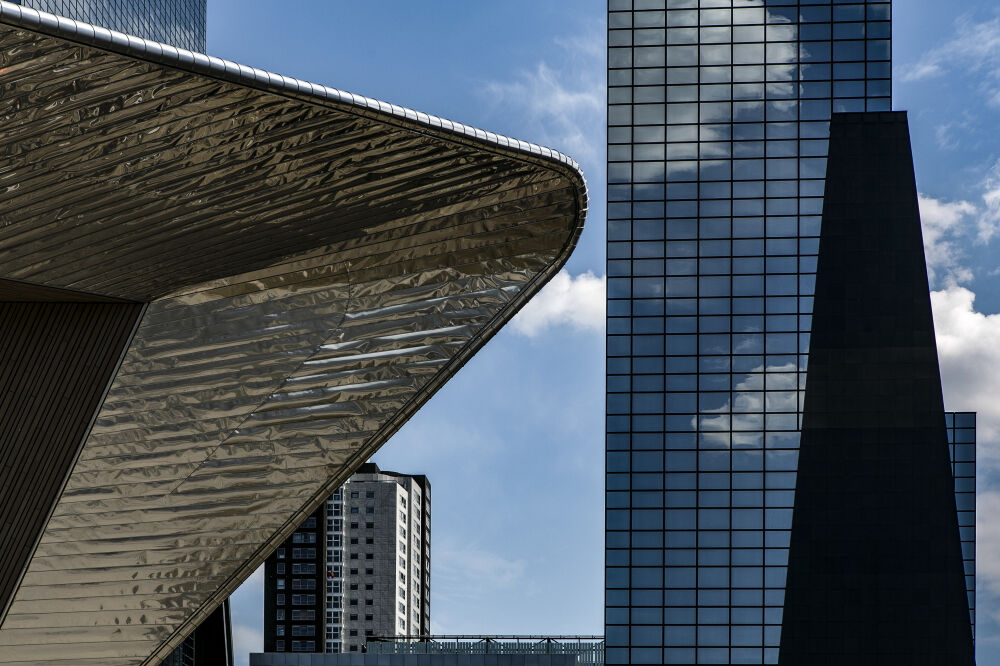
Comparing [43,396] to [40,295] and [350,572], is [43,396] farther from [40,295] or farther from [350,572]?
[350,572]

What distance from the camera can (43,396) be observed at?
85.4 ft

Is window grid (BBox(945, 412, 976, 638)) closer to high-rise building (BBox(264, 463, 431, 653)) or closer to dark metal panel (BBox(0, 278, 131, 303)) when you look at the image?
high-rise building (BBox(264, 463, 431, 653))

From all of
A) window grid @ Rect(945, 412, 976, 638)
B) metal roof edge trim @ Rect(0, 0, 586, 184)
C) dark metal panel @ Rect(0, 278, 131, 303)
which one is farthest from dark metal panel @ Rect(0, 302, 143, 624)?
window grid @ Rect(945, 412, 976, 638)

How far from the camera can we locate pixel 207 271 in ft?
85.8

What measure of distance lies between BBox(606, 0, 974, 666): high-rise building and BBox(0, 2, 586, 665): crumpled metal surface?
5378 centimetres

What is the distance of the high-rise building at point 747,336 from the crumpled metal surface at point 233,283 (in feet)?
176

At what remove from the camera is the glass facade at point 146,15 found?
5866 centimetres

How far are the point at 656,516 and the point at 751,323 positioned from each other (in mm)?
12779

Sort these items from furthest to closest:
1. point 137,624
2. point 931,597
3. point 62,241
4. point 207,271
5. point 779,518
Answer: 1. point 779,518
2. point 931,597
3. point 137,624
4. point 207,271
5. point 62,241

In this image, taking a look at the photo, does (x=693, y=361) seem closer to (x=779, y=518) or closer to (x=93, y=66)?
(x=779, y=518)

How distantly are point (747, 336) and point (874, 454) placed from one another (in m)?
11.0

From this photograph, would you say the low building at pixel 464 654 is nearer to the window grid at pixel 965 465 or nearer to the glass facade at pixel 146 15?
the window grid at pixel 965 465

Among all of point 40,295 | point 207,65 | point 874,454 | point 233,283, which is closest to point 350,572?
point 874,454

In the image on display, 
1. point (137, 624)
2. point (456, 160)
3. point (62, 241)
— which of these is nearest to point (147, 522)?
point (137, 624)
